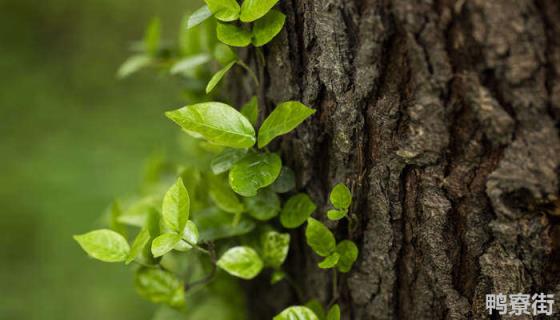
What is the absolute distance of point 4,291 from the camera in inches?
64.6

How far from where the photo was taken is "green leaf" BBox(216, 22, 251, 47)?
739mm

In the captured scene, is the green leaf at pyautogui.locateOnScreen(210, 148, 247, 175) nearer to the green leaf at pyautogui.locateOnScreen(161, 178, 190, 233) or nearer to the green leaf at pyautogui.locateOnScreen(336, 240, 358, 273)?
the green leaf at pyautogui.locateOnScreen(161, 178, 190, 233)

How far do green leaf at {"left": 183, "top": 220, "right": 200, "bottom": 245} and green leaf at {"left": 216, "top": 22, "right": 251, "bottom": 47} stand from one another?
28cm

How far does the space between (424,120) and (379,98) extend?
0.07 metres

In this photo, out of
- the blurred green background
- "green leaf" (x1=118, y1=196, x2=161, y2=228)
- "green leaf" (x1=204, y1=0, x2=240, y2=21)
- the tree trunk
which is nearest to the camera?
the tree trunk

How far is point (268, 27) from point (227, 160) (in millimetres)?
218

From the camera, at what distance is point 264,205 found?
856 mm

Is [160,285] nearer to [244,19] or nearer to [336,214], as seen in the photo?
[336,214]

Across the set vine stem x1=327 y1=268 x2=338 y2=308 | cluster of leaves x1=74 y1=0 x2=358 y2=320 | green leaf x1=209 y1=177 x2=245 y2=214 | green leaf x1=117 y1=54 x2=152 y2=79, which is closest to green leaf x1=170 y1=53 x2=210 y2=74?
cluster of leaves x1=74 y1=0 x2=358 y2=320

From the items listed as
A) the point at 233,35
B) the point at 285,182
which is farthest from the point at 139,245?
the point at 233,35

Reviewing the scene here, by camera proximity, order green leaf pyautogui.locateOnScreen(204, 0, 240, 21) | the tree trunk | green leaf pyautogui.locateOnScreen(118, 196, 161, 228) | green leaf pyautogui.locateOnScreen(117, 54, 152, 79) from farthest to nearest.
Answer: green leaf pyautogui.locateOnScreen(117, 54, 152, 79)
green leaf pyautogui.locateOnScreen(118, 196, 161, 228)
green leaf pyautogui.locateOnScreen(204, 0, 240, 21)
the tree trunk

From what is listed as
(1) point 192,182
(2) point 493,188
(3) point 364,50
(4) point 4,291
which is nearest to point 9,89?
(4) point 4,291

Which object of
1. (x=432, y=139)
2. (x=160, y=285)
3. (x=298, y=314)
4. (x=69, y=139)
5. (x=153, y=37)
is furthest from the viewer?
(x=69, y=139)

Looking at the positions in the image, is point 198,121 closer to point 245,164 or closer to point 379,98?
point 245,164
